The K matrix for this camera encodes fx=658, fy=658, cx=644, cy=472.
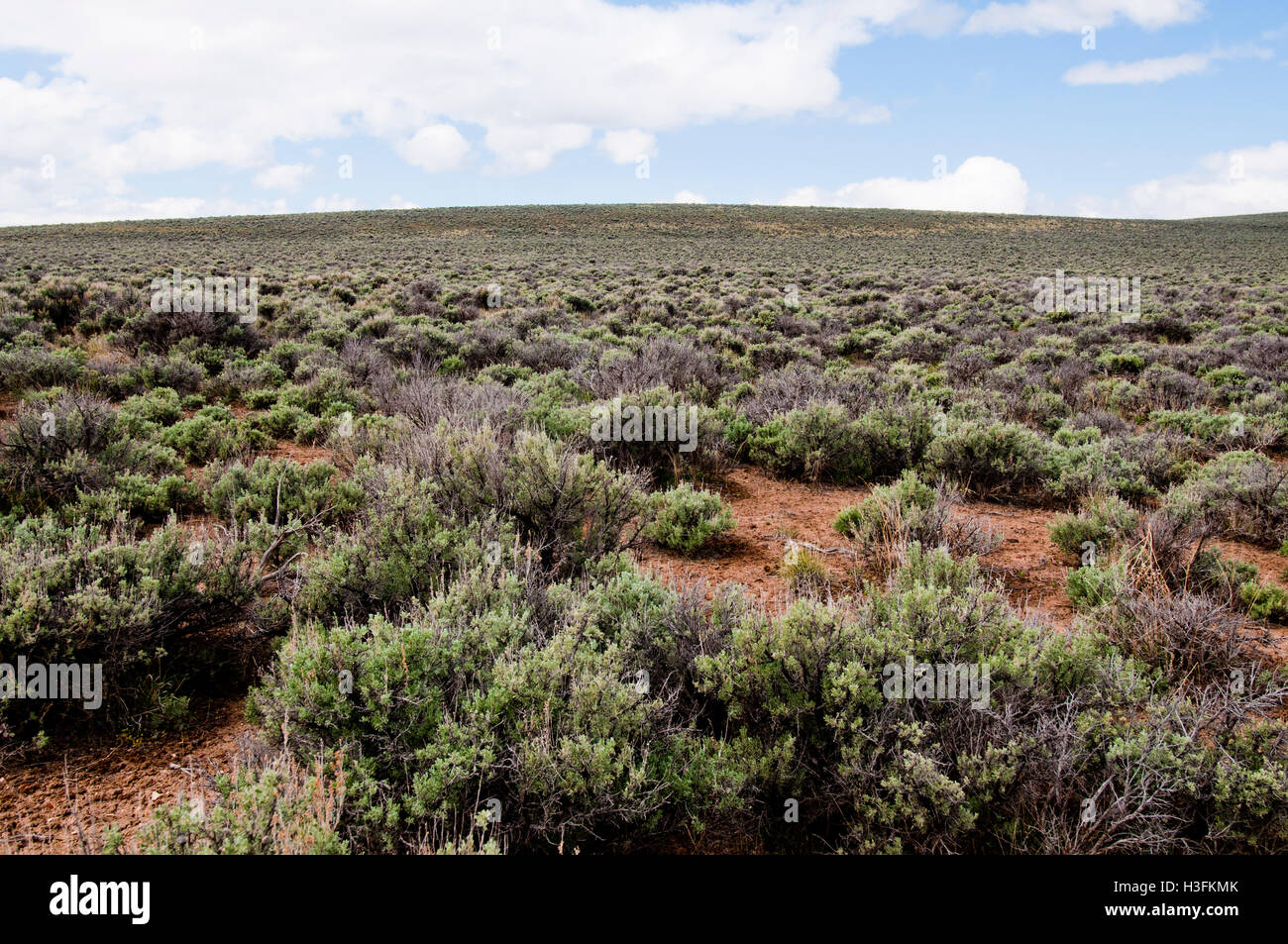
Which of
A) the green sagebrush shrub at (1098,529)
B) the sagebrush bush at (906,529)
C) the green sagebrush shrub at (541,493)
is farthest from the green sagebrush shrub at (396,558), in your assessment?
the green sagebrush shrub at (1098,529)

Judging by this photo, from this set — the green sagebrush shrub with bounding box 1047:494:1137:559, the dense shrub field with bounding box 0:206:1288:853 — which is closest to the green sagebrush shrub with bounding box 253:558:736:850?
A: the dense shrub field with bounding box 0:206:1288:853

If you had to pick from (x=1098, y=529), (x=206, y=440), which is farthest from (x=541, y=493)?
(x=206, y=440)

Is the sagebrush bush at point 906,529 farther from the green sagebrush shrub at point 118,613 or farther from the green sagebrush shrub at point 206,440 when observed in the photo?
the green sagebrush shrub at point 206,440

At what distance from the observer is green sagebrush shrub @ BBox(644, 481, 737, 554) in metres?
5.01

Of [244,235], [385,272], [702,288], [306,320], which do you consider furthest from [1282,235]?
[244,235]

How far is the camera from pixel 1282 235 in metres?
50.6

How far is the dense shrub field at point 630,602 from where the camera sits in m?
2.31

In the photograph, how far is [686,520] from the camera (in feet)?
16.9

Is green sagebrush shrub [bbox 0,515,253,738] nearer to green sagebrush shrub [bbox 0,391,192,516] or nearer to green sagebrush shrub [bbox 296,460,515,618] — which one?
green sagebrush shrub [bbox 296,460,515,618]

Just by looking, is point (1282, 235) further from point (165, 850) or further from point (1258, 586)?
point (165, 850)

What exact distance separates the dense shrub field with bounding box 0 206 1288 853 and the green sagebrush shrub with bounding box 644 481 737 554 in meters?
0.02

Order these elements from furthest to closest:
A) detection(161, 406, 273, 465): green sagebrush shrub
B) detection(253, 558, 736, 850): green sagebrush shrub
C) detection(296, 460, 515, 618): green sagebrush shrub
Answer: detection(161, 406, 273, 465): green sagebrush shrub → detection(296, 460, 515, 618): green sagebrush shrub → detection(253, 558, 736, 850): green sagebrush shrub

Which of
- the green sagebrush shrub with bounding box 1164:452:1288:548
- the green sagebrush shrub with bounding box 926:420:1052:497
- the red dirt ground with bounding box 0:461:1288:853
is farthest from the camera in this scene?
the green sagebrush shrub with bounding box 926:420:1052:497

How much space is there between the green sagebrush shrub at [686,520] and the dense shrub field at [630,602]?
2 centimetres
